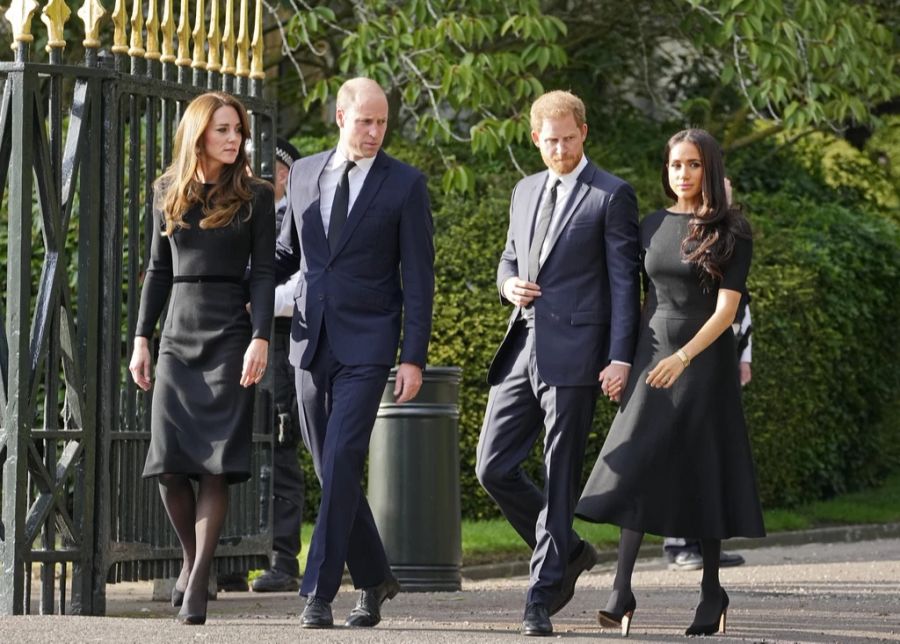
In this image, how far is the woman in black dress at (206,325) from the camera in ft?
Result: 24.7

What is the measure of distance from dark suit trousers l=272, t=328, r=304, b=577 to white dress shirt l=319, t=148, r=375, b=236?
7.72 feet

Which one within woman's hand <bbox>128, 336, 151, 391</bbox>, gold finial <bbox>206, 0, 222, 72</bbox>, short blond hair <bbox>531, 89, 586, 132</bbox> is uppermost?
gold finial <bbox>206, 0, 222, 72</bbox>

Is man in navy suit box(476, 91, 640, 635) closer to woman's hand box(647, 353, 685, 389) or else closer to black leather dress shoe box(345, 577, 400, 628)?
woman's hand box(647, 353, 685, 389)

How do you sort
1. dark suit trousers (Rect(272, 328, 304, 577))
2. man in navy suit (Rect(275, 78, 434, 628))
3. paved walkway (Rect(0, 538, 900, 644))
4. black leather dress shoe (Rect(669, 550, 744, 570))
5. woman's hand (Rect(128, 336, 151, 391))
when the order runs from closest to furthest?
paved walkway (Rect(0, 538, 900, 644)), man in navy suit (Rect(275, 78, 434, 628)), woman's hand (Rect(128, 336, 151, 391)), dark suit trousers (Rect(272, 328, 304, 577)), black leather dress shoe (Rect(669, 550, 744, 570))

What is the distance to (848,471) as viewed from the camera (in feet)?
55.3

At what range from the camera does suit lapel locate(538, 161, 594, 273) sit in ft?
24.2

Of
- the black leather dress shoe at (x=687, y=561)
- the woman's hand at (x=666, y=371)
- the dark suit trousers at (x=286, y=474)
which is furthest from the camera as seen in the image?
the black leather dress shoe at (x=687, y=561)

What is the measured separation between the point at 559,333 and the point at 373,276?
0.75 meters

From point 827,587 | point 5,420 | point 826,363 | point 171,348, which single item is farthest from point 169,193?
point 826,363

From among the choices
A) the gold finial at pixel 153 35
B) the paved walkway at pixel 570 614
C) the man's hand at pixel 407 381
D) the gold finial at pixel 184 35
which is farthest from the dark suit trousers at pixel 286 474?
the man's hand at pixel 407 381

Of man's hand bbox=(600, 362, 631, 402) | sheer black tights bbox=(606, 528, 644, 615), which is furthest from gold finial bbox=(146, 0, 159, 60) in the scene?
sheer black tights bbox=(606, 528, 644, 615)

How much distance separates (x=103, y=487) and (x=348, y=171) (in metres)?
1.81

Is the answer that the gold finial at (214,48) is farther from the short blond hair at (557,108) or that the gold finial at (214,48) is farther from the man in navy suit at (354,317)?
the short blond hair at (557,108)

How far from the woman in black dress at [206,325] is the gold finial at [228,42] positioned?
→ 118 centimetres
